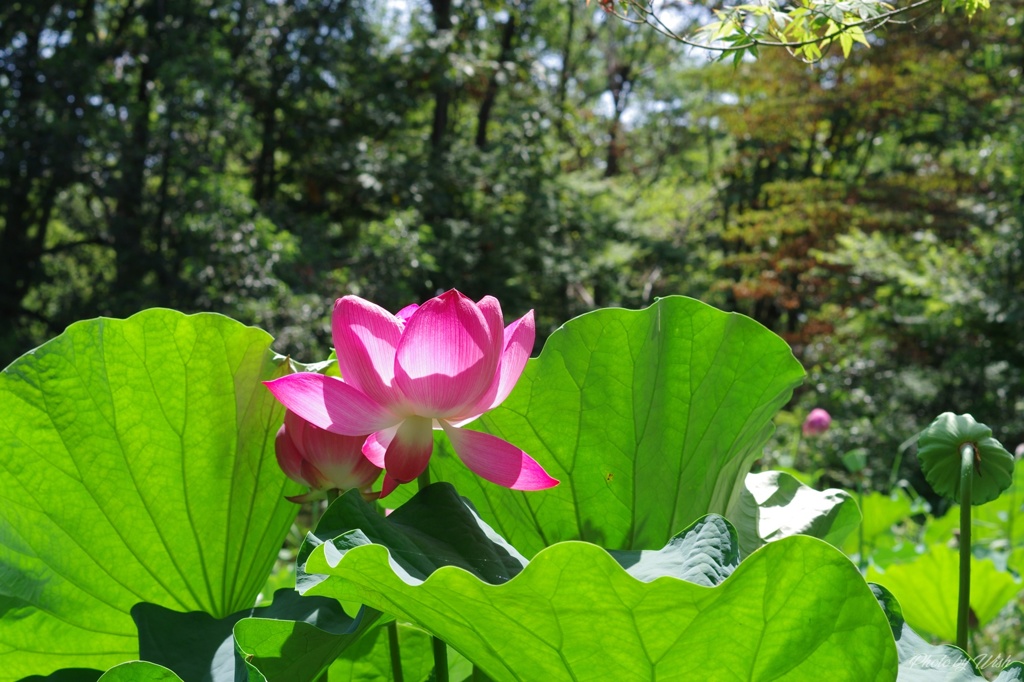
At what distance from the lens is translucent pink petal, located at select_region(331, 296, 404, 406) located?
43 centimetres

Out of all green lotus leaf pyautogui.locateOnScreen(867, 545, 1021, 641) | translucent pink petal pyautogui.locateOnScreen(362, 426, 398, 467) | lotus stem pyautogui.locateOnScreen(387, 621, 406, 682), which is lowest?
green lotus leaf pyautogui.locateOnScreen(867, 545, 1021, 641)

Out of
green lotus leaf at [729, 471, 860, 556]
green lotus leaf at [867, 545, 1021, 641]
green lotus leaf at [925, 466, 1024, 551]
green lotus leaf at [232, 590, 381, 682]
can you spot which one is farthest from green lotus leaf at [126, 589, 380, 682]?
green lotus leaf at [925, 466, 1024, 551]

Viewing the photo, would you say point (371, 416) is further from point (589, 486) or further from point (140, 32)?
point (140, 32)

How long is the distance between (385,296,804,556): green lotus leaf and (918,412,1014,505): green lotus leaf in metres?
0.11

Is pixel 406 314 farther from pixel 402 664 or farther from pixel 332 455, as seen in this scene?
pixel 402 664

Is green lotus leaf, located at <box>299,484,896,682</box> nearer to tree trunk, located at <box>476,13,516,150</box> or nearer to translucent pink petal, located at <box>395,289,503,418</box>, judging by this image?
translucent pink petal, located at <box>395,289,503,418</box>

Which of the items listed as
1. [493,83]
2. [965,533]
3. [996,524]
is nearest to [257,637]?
[965,533]

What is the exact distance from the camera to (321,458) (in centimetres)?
49

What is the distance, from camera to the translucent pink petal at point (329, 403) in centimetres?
43

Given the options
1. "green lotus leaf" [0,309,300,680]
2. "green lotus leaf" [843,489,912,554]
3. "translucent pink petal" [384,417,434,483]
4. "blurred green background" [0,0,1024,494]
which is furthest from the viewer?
"blurred green background" [0,0,1024,494]

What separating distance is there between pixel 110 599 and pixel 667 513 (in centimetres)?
38

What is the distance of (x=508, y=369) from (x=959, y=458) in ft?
1.08

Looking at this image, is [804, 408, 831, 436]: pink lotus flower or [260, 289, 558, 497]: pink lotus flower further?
[804, 408, 831, 436]: pink lotus flower

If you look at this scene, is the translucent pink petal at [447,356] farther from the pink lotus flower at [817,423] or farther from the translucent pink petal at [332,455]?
the pink lotus flower at [817,423]
